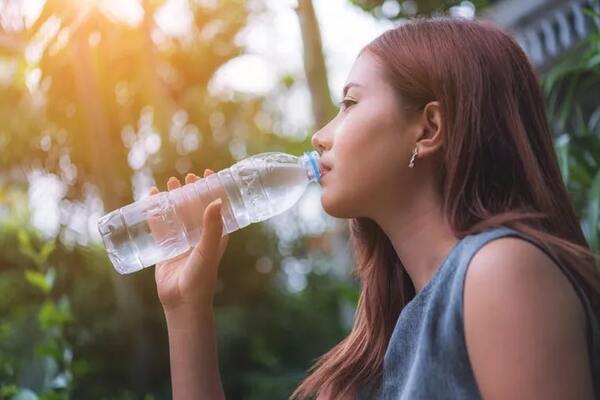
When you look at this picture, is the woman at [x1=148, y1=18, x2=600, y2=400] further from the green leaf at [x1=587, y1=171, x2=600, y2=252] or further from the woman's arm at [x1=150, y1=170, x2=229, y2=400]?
the green leaf at [x1=587, y1=171, x2=600, y2=252]

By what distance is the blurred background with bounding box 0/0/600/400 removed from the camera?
147 inches

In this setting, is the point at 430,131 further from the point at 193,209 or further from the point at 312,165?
the point at 193,209

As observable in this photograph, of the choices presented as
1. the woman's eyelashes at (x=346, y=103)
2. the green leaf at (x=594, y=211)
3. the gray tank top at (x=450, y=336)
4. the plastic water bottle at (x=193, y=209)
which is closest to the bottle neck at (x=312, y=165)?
the plastic water bottle at (x=193, y=209)

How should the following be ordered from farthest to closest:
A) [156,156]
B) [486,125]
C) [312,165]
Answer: [156,156]
[312,165]
[486,125]

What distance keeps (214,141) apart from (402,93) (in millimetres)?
4630

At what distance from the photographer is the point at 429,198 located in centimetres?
143

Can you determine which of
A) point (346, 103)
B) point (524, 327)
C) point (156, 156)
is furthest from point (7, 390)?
point (156, 156)

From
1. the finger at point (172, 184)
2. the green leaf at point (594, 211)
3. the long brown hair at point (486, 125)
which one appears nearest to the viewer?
the long brown hair at point (486, 125)

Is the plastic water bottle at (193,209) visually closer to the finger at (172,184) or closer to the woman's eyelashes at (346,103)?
the finger at (172,184)

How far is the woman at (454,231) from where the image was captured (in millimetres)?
1124

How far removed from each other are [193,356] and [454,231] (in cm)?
64

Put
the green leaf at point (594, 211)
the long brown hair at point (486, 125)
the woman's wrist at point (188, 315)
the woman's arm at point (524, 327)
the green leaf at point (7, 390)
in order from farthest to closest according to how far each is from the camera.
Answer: the green leaf at point (594, 211) → the green leaf at point (7, 390) → the woman's wrist at point (188, 315) → the long brown hair at point (486, 125) → the woman's arm at point (524, 327)

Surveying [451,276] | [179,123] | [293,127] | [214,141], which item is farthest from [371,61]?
[293,127]

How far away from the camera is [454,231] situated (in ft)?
4.39
